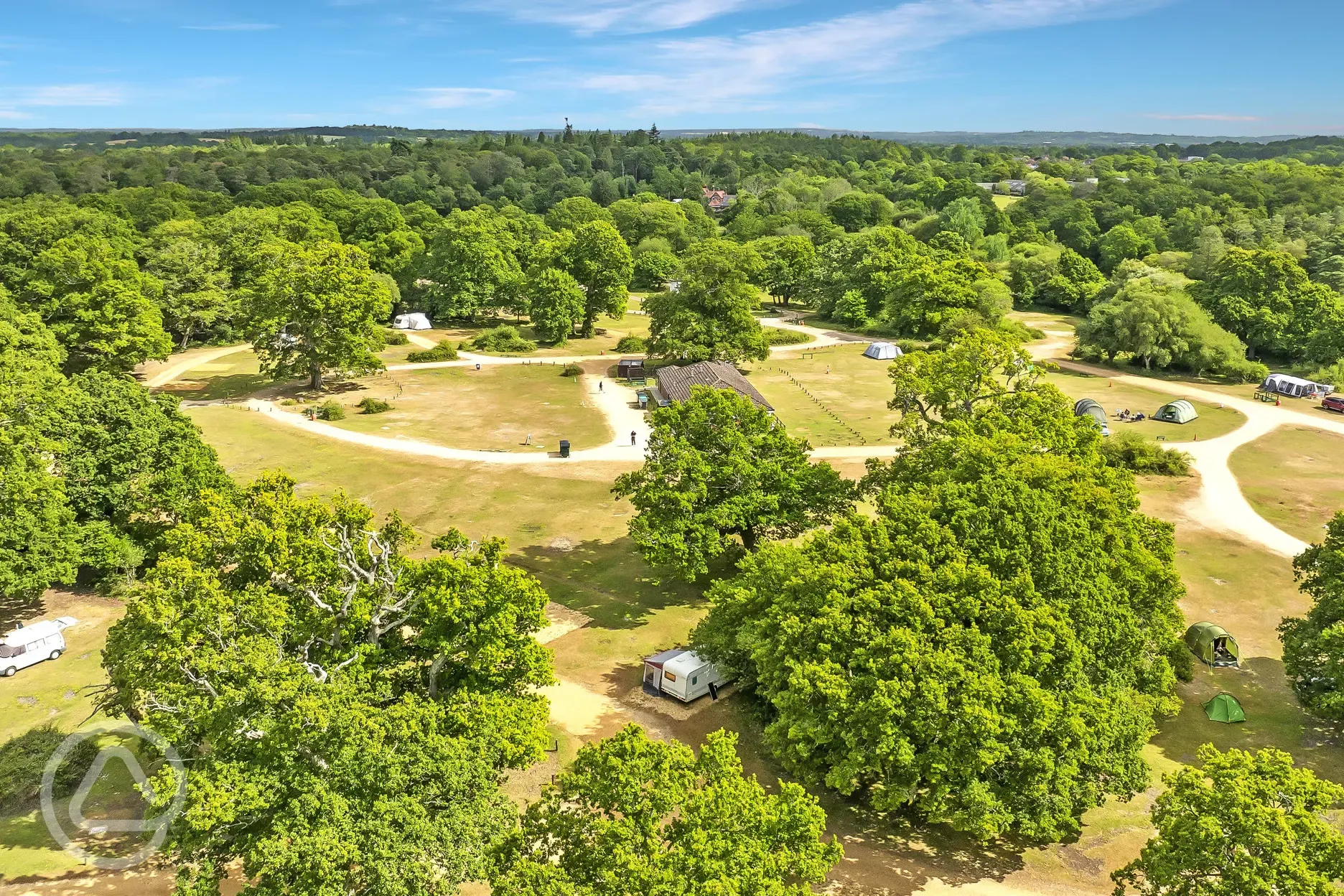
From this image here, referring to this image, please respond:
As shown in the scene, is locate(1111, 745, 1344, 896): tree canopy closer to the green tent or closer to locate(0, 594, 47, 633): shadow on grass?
the green tent

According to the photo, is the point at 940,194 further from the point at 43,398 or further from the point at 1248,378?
the point at 43,398

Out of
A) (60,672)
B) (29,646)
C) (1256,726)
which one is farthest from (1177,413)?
(29,646)

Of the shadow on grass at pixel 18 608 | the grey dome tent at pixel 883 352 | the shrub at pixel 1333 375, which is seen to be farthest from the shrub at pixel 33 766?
the shrub at pixel 1333 375

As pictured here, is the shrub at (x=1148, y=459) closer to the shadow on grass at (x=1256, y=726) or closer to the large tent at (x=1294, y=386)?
the shadow on grass at (x=1256, y=726)

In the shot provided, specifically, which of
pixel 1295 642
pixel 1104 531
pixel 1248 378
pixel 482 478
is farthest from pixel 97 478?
pixel 1248 378

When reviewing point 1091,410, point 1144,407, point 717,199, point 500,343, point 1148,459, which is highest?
point 717,199

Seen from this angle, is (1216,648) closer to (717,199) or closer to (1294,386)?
(1294,386)
